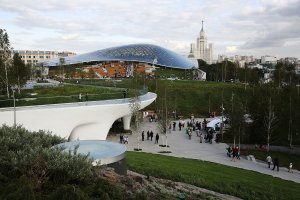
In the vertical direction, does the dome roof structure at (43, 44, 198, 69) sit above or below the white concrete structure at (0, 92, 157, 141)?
above

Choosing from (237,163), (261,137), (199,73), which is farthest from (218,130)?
(199,73)

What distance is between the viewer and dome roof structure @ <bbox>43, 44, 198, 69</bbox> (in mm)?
95500

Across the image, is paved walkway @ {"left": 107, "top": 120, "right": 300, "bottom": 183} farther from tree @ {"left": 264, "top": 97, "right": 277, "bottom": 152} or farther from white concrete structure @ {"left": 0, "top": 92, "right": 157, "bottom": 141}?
tree @ {"left": 264, "top": 97, "right": 277, "bottom": 152}

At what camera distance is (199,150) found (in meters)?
23.5

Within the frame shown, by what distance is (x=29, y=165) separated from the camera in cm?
813

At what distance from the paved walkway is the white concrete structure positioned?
2.44 m

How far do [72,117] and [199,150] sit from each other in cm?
821

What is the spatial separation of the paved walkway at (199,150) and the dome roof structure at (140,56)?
6506 centimetres

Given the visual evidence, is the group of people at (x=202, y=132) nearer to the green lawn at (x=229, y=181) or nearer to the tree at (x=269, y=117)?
the tree at (x=269, y=117)

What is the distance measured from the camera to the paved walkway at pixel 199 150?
19.1 metres

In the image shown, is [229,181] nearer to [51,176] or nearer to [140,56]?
[51,176]

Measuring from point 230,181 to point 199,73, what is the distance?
246 ft

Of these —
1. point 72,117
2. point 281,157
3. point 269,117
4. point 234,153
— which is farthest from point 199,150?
point 72,117

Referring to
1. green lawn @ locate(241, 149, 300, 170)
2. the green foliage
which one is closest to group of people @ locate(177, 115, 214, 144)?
green lawn @ locate(241, 149, 300, 170)
